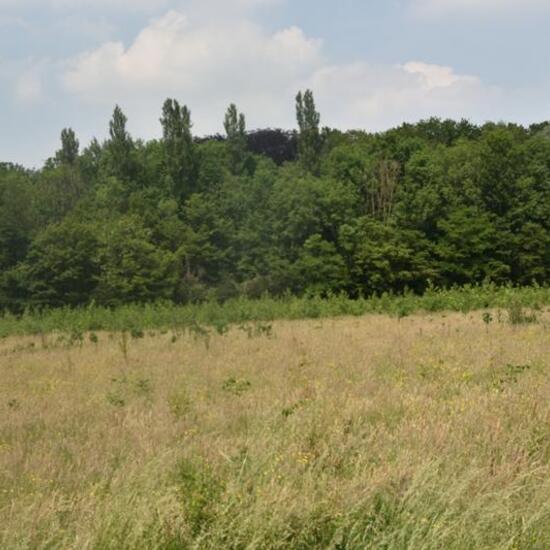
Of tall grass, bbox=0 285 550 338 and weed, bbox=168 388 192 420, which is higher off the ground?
weed, bbox=168 388 192 420

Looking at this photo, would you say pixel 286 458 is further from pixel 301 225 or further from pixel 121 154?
pixel 121 154

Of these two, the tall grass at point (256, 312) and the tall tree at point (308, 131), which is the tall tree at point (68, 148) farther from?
the tall grass at point (256, 312)

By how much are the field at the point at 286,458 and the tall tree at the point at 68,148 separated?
57.9 meters

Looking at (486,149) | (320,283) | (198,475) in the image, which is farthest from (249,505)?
(486,149)

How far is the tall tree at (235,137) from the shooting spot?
61156 millimetres

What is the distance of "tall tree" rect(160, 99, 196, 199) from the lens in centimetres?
5556

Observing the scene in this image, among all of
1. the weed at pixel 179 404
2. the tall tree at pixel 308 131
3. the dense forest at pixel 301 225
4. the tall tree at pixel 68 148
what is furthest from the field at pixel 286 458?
the tall tree at pixel 68 148

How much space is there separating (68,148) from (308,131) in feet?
86.3

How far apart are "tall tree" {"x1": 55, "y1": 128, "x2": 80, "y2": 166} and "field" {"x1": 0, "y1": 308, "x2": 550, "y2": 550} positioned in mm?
57917

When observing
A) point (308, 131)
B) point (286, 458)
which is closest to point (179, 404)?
point (286, 458)

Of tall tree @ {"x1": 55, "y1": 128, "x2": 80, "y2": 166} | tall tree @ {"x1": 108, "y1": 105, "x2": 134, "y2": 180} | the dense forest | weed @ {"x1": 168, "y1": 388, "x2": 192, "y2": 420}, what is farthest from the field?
tall tree @ {"x1": 55, "y1": 128, "x2": 80, "y2": 166}

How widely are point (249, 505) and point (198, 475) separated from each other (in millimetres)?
528

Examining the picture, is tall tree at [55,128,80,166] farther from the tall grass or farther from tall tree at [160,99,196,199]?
the tall grass

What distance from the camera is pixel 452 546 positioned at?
11.8 ft
